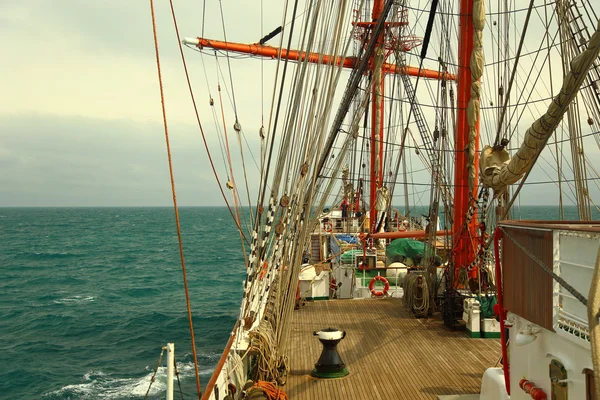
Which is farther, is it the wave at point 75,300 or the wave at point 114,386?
the wave at point 75,300

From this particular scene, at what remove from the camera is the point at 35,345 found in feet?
77.6

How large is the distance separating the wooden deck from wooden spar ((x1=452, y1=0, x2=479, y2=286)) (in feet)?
5.45

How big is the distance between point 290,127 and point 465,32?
630 cm

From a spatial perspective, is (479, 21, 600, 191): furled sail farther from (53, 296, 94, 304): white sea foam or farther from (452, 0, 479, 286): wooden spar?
(53, 296, 94, 304): white sea foam

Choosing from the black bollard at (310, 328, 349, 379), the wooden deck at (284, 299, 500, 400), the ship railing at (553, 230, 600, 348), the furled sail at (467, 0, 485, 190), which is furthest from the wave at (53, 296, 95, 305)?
the ship railing at (553, 230, 600, 348)

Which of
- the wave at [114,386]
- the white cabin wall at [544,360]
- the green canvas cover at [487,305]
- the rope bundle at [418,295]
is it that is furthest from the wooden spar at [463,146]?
the wave at [114,386]

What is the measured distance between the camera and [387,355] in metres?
9.88

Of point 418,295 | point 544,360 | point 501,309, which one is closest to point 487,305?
point 418,295

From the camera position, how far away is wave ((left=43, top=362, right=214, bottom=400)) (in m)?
17.0

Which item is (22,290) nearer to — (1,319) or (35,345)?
(1,319)

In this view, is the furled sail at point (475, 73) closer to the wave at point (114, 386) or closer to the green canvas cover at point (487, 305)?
the green canvas cover at point (487, 305)

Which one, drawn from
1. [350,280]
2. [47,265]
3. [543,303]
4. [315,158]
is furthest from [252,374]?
[47,265]

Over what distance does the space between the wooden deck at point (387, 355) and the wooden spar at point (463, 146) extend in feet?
5.45

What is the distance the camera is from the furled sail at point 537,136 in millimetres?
5238
